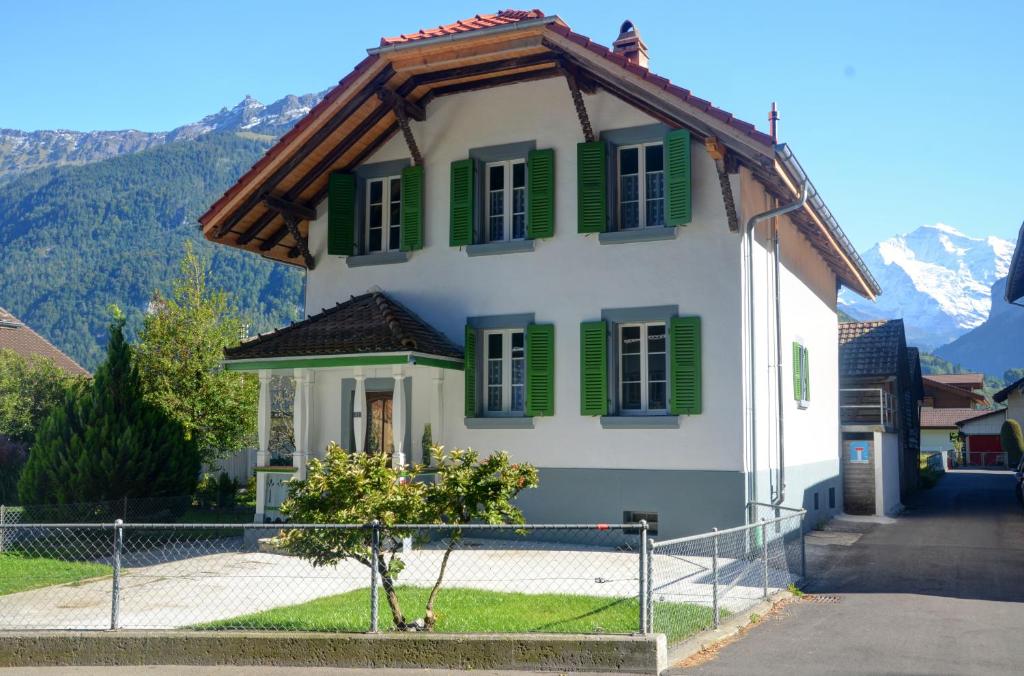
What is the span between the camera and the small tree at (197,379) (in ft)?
72.8

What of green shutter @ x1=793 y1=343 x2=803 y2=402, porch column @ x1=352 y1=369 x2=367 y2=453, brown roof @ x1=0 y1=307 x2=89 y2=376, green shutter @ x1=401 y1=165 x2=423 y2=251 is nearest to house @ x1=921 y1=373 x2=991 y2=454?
green shutter @ x1=793 y1=343 x2=803 y2=402

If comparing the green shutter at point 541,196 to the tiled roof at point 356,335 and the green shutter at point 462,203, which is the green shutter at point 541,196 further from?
the tiled roof at point 356,335

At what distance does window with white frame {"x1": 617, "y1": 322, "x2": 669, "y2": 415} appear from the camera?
15.2 metres

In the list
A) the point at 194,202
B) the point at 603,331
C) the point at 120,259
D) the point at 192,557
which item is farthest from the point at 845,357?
the point at 194,202

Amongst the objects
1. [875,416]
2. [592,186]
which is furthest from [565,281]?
[875,416]

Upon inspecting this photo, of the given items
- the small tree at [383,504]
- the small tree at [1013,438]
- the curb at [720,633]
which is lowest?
the curb at [720,633]

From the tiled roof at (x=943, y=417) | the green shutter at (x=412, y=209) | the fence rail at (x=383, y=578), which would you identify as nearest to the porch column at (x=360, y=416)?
the fence rail at (x=383, y=578)

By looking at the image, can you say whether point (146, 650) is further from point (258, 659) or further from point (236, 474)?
point (236, 474)

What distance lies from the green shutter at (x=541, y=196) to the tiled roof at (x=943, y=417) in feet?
221

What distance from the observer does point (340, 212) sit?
17.6m

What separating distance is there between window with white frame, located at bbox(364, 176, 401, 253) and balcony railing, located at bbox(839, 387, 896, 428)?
12.1m

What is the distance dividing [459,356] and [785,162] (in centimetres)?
586

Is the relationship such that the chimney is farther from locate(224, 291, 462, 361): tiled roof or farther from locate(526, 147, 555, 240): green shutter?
locate(224, 291, 462, 361): tiled roof

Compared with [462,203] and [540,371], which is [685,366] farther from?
[462,203]
